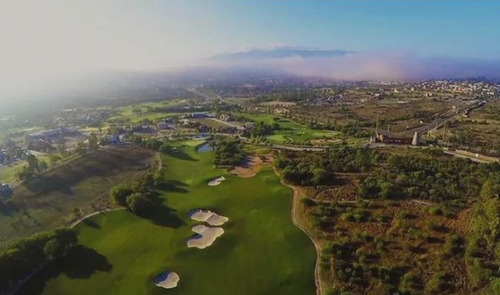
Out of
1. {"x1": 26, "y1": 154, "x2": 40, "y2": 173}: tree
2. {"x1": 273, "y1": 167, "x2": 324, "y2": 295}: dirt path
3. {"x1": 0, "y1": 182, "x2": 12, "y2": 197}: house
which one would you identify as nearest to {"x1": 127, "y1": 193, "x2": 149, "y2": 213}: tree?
{"x1": 273, "y1": 167, "x2": 324, "y2": 295}: dirt path

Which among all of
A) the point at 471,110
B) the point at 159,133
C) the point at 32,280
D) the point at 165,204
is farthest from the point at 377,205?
the point at 471,110

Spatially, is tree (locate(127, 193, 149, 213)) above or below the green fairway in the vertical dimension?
above

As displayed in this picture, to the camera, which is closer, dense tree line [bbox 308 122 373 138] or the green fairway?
the green fairway

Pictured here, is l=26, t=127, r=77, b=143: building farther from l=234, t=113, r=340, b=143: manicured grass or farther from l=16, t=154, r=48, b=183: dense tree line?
l=234, t=113, r=340, b=143: manicured grass

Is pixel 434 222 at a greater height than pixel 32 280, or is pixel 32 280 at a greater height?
pixel 434 222

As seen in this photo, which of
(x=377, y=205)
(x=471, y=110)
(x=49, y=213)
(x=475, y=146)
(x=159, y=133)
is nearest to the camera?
(x=377, y=205)

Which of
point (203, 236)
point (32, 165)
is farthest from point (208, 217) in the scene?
point (32, 165)

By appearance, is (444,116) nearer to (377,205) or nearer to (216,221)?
(377,205)
